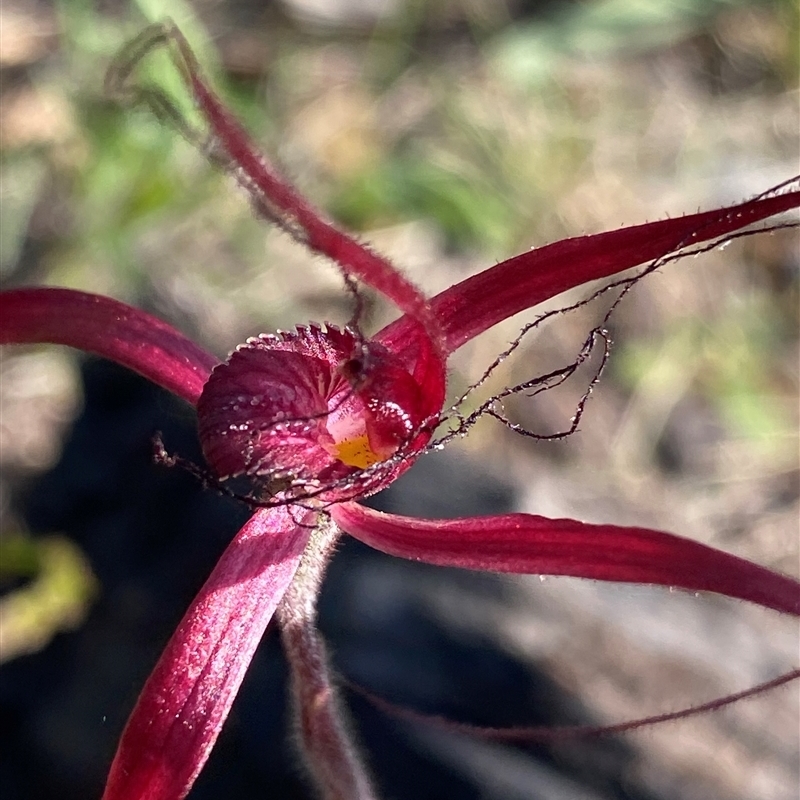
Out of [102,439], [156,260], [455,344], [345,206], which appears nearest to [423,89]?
[345,206]

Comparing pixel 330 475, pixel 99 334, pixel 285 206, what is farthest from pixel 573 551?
pixel 99 334

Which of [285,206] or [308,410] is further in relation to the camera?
[308,410]

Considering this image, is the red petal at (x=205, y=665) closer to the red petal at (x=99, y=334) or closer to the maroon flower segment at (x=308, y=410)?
the maroon flower segment at (x=308, y=410)

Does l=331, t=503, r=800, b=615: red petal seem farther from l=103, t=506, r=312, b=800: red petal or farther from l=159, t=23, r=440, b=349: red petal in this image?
l=159, t=23, r=440, b=349: red petal

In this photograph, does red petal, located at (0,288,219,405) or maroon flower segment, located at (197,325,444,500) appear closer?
maroon flower segment, located at (197,325,444,500)

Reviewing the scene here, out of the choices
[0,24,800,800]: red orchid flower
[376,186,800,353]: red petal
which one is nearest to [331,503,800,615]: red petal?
[0,24,800,800]: red orchid flower

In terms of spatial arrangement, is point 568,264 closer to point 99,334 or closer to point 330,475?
point 330,475
